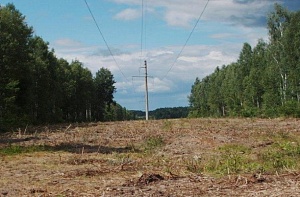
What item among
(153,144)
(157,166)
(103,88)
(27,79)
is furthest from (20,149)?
(103,88)

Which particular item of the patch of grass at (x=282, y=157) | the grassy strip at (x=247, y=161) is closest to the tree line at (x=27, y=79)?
the grassy strip at (x=247, y=161)

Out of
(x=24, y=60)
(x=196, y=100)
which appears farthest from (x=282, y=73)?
(x=196, y=100)

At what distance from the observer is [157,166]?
11125 millimetres

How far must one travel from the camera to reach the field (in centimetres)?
742

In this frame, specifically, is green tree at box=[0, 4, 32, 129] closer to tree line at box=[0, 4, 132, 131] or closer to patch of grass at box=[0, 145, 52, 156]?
tree line at box=[0, 4, 132, 131]

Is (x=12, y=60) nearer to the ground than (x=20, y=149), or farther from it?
farther from it

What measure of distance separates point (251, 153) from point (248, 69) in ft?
202

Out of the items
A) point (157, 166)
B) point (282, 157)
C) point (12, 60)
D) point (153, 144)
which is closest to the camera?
point (157, 166)

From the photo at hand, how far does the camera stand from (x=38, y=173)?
33.7 feet

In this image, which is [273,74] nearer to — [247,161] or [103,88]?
[247,161]

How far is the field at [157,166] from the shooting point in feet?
24.3

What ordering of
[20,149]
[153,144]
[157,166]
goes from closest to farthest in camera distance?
[157,166] < [20,149] < [153,144]

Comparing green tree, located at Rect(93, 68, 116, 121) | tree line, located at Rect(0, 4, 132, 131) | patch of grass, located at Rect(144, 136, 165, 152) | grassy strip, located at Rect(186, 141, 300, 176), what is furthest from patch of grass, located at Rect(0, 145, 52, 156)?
green tree, located at Rect(93, 68, 116, 121)

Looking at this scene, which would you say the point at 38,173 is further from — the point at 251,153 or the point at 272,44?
the point at 272,44
